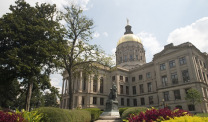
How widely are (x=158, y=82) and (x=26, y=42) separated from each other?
33273 millimetres

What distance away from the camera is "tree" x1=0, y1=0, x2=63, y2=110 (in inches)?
637

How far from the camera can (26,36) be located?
59.4ft

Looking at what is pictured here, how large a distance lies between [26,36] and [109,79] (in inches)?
1366

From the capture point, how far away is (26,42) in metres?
18.3

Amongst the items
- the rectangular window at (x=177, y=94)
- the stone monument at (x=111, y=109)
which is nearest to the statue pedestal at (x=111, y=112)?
the stone monument at (x=111, y=109)

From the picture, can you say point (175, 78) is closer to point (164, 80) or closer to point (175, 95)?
point (164, 80)

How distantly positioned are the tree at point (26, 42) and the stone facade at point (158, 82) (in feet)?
29.7

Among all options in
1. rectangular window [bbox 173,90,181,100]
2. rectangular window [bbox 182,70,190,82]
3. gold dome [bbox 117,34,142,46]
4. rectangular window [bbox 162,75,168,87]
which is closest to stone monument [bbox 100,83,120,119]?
rectangular window [bbox 173,90,181,100]

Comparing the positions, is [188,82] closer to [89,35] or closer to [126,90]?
[126,90]

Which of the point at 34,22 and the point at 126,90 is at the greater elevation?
the point at 34,22

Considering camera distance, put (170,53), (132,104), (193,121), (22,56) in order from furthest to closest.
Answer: (132,104)
(170,53)
(22,56)
(193,121)

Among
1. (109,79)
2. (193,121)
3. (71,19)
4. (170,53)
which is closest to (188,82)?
(170,53)

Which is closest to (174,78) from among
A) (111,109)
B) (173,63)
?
(173,63)

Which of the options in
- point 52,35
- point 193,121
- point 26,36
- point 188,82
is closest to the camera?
point 193,121
